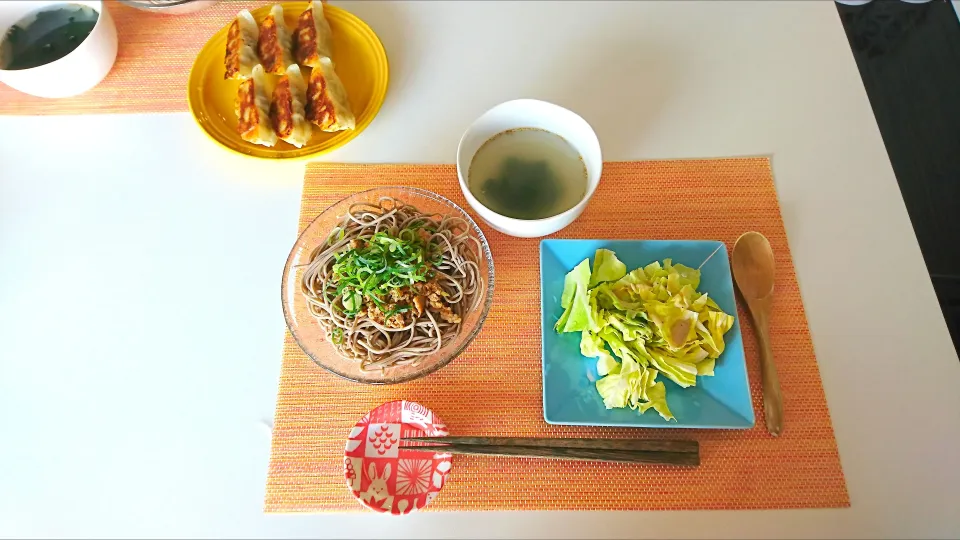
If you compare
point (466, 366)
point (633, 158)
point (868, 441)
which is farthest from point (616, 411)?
point (633, 158)

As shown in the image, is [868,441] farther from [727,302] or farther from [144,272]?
[144,272]

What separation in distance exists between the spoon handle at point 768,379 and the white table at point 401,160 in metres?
0.11

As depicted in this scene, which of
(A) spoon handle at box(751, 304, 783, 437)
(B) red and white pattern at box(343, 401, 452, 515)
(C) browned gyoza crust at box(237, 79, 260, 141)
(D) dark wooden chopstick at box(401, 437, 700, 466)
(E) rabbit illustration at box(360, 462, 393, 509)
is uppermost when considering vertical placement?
(A) spoon handle at box(751, 304, 783, 437)

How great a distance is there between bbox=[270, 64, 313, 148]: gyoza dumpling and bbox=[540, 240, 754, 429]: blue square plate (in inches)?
22.7

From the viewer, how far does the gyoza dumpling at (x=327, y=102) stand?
116cm

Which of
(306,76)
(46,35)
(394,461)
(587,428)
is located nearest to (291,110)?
(306,76)

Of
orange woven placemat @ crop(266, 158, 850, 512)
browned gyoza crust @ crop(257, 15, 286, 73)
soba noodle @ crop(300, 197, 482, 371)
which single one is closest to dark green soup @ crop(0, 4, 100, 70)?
browned gyoza crust @ crop(257, 15, 286, 73)

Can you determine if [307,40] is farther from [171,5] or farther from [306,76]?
[171,5]

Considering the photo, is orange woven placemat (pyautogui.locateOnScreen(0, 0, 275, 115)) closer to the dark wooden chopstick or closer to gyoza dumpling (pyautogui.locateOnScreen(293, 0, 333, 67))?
gyoza dumpling (pyautogui.locateOnScreen(293, 0, 333, 67))

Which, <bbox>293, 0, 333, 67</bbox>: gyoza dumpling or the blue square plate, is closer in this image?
the blue square plate

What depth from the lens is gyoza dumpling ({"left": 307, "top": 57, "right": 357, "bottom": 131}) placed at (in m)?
A: 1.16

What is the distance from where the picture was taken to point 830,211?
1124 millimetres

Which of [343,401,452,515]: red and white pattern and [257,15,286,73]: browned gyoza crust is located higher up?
[257,15,286,73]: browned gyoza crust

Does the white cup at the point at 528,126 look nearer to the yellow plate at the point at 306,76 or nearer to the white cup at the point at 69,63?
the yellow plate at the point at 306,76
